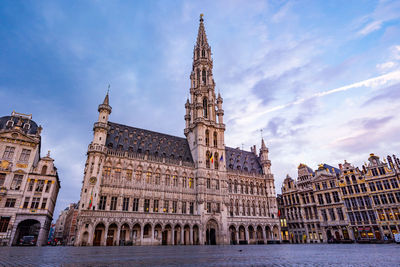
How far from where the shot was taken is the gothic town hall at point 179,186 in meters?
37.7

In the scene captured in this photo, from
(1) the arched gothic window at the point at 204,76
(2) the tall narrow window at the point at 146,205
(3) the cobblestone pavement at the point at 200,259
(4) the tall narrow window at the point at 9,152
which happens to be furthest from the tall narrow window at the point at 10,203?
(1) the arched gothic window at the point at 204,76

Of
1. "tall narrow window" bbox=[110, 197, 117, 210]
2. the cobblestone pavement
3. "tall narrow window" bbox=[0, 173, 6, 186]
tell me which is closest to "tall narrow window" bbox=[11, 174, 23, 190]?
"tall narrow window" bbox=[0, 173, 6, 186]

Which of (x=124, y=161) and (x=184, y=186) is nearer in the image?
(x=124, y=161)

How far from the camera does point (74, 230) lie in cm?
3538

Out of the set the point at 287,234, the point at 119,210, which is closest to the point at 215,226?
the point at 119,210

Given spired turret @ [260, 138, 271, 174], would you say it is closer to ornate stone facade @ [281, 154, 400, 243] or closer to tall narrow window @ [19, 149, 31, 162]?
ornate stone facade @ [281, 154, 400, 243]

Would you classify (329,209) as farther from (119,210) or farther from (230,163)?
(119,210)

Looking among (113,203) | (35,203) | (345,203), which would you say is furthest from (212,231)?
(35,203)

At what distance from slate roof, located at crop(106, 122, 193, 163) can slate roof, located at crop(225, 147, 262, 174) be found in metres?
12.1

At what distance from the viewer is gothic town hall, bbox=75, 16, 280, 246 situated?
37688mm

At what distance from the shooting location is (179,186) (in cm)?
4612

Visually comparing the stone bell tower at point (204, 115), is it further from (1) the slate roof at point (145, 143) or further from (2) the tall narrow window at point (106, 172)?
(2) the tall narrow window at point (106, 172)

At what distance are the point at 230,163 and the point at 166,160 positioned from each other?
20.0 metres

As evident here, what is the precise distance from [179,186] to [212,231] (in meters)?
11.8
